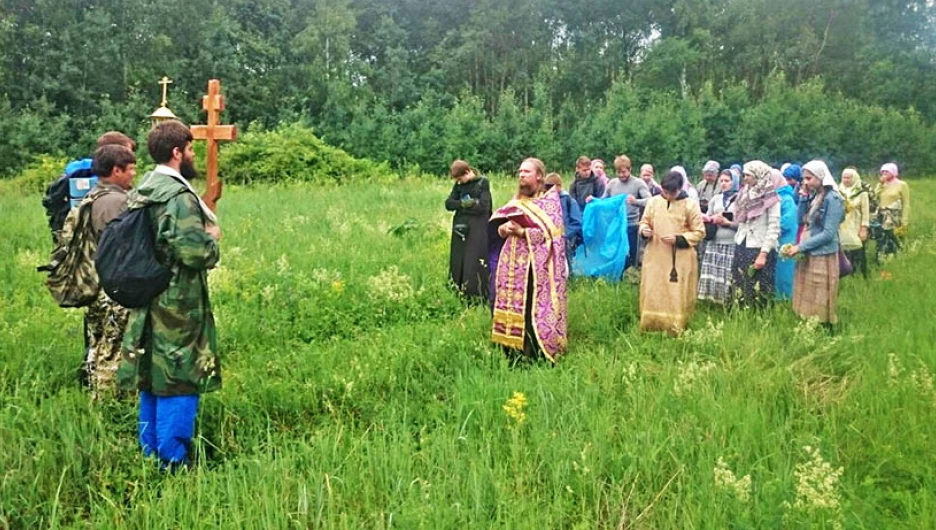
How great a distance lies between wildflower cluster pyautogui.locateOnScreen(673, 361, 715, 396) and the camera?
4469 millimetres

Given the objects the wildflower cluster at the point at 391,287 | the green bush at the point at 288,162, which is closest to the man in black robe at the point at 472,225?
the wildflower cluster at the point at 391,287

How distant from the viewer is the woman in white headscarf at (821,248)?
606cm

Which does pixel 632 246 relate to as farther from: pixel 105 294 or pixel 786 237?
pixel 105 294

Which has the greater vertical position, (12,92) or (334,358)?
(12,92)

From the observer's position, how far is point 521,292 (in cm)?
572

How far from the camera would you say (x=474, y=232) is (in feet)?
A: 24.8

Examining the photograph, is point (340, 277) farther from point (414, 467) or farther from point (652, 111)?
point (652, 111)

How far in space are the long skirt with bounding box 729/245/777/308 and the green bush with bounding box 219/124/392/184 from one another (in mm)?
16680

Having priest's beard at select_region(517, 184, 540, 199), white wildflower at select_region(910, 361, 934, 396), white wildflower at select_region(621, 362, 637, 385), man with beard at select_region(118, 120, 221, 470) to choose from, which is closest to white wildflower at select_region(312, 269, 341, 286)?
priest's beard at select_region(517, 184, 540, 199)

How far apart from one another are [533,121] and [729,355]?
78.2 feet

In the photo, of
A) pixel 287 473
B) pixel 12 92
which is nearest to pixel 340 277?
pixel 287 473

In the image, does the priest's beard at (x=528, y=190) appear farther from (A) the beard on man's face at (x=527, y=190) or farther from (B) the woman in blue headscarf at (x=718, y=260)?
(B) the woman in blue headscarf at (x=718, y=260)

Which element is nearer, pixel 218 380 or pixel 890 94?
pixel 218 380

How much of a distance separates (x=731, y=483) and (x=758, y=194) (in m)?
4.33
